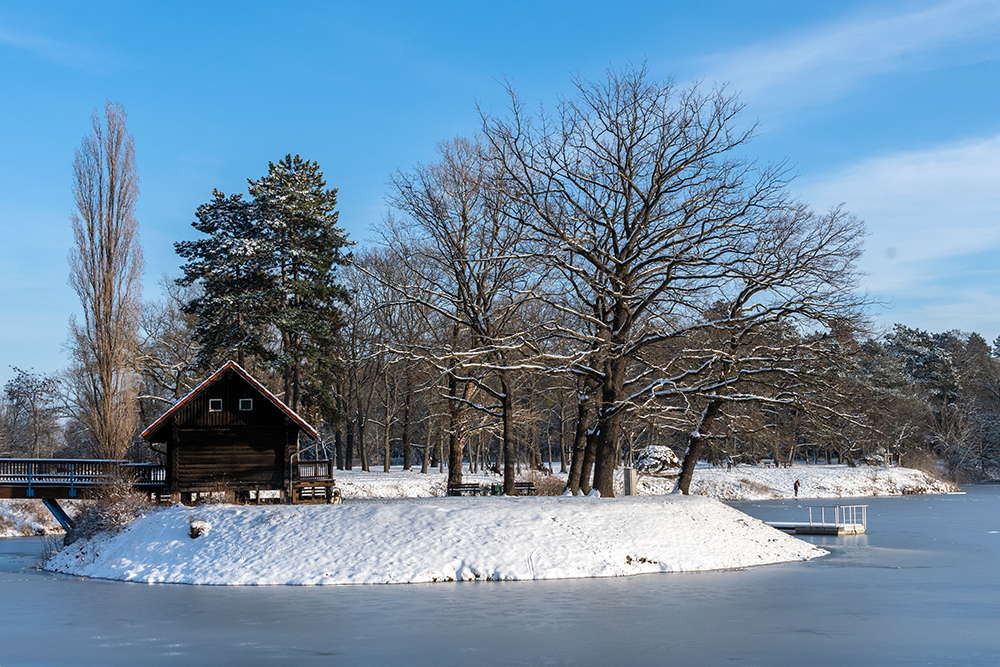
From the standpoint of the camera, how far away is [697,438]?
32.1 m

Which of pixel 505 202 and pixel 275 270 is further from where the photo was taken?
pixel 275 270

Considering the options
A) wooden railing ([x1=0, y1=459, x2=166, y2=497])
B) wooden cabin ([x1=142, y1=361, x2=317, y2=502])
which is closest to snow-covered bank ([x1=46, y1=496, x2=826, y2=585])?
wooden cabin ([x1=142, y1=361, x2=317, y2=502])

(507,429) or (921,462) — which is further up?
(507,429)

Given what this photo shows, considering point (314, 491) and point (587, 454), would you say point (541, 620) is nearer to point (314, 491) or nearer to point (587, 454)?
point (587, 454)

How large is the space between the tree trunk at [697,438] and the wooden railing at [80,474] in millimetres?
20422

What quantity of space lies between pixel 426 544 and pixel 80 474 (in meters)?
17.8

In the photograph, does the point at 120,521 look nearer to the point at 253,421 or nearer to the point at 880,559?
the point at 253,421

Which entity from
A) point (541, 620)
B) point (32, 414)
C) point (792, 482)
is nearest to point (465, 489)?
point (541, 620)

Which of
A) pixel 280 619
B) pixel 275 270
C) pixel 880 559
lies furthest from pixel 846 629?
pixel 275 270

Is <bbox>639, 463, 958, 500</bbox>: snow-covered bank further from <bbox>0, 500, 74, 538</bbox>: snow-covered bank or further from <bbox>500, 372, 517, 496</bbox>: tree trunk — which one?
<bbox>0, 500, 74, 538</bbox>: snow-covered bank

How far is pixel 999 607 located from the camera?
1805 centimetres

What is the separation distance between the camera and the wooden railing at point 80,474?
32469 millimetres

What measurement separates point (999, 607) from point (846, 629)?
15.8 ft

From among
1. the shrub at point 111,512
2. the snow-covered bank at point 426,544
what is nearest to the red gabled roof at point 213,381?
the shrub at point 111,512
